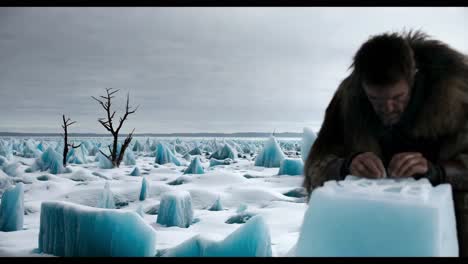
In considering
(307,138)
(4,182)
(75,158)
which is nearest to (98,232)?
(307,138)

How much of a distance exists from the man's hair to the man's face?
2 cm

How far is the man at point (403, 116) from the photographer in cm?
120

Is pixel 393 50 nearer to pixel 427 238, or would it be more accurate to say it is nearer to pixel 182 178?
pixel 427 238

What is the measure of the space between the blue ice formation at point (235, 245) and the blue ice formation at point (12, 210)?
1.83m

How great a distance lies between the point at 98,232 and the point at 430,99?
5.65 ft

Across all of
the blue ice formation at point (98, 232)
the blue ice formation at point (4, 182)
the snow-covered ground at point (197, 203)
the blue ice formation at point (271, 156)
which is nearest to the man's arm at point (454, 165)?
the snow-covered ground at point (197, 203)

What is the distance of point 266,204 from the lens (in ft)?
14.0

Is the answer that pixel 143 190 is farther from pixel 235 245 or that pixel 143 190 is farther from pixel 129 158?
pixel 129 158

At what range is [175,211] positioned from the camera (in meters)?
3.37

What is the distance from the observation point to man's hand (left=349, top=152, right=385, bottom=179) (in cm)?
105

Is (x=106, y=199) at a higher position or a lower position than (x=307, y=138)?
lower

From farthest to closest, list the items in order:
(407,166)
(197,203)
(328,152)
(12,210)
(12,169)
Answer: (12,169)
(197,203)
(12,210)
(328,152)
(407,166)
